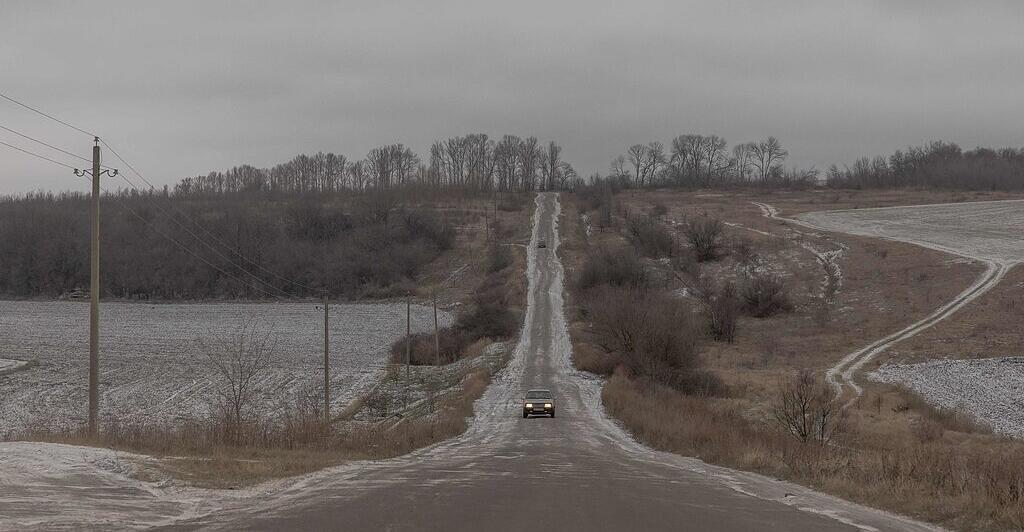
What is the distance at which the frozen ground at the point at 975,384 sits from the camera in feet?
A: 115

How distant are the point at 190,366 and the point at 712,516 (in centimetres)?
5150

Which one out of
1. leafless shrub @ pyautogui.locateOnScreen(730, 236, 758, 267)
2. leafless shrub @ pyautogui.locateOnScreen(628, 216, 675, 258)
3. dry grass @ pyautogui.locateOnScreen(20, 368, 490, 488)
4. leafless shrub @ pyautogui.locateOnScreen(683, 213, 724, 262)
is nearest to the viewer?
dry grass @ pyautogui.locateOnScreen(20, 368, 490, 488)

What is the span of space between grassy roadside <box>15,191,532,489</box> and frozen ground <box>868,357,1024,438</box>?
21912mm

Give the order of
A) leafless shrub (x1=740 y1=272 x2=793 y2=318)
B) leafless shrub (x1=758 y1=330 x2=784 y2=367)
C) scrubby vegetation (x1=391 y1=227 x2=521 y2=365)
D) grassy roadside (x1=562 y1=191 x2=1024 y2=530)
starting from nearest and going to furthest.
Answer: grassy roadside (x1=562 y1=191 x2=1024 y2=530), leafless shrub (x1=758 y1=330 x2=784 y2=367), scrubby vegetation (x1=391 y1=227 x2=521 y2=365), leafless shrub (x1=740 y1=272 x2=793 y2=318)

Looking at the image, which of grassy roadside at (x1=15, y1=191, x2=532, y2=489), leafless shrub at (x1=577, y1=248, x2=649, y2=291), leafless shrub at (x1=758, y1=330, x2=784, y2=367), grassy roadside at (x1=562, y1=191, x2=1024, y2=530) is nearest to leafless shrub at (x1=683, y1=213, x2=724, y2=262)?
grassy roadside at (x1=562, y1=191, x2=1024, y2=530)

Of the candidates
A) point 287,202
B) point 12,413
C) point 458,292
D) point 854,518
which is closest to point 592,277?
point 458,292

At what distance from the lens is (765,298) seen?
73750 millimetres

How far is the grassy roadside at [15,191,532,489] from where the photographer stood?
591 inches

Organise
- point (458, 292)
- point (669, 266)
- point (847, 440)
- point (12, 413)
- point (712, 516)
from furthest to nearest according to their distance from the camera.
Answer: point (458, 292) < point (669, 266) < point (12, 413) < point (847, 440) < point (712, 516)

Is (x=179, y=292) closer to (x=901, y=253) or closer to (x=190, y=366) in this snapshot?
(x=190, y=366)

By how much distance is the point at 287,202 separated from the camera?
164 metres

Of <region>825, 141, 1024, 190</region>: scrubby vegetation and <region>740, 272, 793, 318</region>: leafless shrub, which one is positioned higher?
<region>825, 141, 1024, 190</region>: scrubby vegetation

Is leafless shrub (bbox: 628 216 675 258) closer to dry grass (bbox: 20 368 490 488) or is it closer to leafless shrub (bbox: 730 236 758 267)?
leafless shrub (bbox: 730 236 758 267)

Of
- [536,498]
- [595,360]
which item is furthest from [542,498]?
[595,360]
